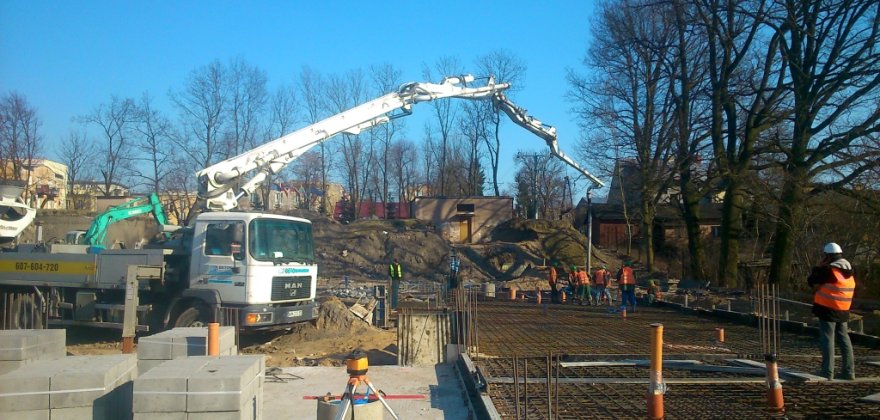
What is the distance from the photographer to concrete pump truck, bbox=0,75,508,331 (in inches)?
560

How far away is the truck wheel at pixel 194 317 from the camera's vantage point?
1452 cm

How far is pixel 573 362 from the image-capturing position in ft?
34.1

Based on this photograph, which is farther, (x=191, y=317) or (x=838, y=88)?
(x=838, y=88)

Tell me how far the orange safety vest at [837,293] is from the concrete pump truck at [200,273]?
9725 mm

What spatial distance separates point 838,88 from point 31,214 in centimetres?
2210

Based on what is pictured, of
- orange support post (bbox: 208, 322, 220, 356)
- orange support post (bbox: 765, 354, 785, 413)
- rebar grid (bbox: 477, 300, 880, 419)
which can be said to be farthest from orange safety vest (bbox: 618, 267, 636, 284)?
orange support post (bbox: 208, 322, 220, 356)

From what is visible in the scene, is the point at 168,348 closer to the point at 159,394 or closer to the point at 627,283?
the point at 159,394

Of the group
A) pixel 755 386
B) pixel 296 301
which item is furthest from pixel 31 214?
pixel 755 386

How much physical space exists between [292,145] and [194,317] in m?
4.96

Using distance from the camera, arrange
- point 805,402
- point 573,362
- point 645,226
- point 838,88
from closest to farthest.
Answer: point 805,402
point 573,362
point 838,88
point 645,226

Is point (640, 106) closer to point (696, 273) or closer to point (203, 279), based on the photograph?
point (696, 273)

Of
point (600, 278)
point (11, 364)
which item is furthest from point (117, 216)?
point (600, 278)

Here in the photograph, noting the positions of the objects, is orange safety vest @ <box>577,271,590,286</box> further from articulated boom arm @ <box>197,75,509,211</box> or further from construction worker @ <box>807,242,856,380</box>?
construction worker @ <box>807,242,856,380</box>

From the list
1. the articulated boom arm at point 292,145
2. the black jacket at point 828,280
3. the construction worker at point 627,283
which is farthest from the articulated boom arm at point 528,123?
the black jacket at point 828,280
